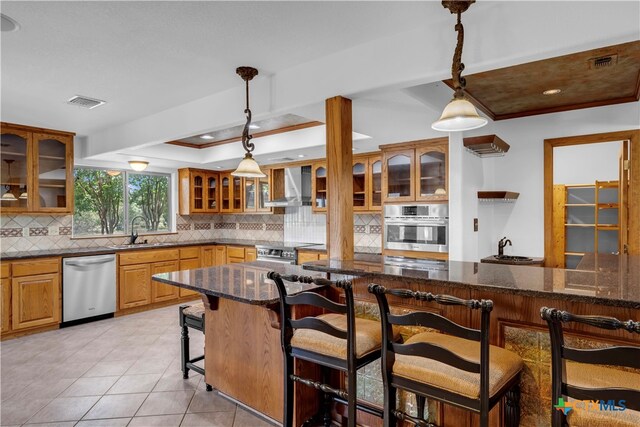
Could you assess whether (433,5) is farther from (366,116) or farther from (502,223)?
(502,223)

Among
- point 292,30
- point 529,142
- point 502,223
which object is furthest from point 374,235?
point 292,30

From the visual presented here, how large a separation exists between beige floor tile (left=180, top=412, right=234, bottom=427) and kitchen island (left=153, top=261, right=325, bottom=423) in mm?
145

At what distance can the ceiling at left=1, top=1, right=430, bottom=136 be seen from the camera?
188 centimetres

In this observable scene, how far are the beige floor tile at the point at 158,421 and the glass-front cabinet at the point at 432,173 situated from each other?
10.4 ft

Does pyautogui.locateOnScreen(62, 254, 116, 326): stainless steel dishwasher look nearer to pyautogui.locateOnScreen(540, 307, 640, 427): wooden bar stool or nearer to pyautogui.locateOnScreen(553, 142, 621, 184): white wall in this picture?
pyautogui.locateOnScreen(540, 307, 640, 427): wooden bar stool

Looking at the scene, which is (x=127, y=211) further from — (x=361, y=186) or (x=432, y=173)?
(x=432, y=173)

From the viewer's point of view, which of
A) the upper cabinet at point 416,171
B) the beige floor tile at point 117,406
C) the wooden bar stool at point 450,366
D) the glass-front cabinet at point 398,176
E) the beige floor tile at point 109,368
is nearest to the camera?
the wooden bar stool at point 450,366

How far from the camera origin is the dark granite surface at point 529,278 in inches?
57.3

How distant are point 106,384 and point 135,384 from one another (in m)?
0.23

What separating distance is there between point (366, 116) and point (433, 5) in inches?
54.7

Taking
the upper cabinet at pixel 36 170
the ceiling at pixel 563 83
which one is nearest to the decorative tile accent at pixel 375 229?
the ceiling at pixel 563 83

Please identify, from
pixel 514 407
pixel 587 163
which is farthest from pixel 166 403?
pixel 587 163

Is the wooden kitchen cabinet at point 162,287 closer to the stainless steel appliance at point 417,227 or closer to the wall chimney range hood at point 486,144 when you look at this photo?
the stainless steel appliance at point 417,227

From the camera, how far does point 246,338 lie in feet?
8.40
